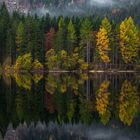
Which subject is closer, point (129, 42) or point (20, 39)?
point (20, 39)

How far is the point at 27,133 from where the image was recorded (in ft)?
119

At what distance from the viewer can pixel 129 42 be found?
431 feet

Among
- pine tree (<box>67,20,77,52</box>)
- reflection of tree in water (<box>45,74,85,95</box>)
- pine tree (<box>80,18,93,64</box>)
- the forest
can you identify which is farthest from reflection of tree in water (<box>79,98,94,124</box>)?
pine tree (<box>80,18,93,64</box>)

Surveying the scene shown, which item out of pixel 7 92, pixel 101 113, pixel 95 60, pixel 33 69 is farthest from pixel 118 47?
pixel 101 113

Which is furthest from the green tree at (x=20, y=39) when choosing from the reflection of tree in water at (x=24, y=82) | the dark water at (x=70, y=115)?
the dark water at (x=70, y=115)

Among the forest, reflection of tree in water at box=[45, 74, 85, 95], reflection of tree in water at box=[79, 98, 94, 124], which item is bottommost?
reflection of tree in water at box=[45, 74, 85, 95]

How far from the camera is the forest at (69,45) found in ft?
423

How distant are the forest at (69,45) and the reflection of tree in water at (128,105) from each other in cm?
6442

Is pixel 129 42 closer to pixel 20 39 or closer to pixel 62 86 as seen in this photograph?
pixel 20 39

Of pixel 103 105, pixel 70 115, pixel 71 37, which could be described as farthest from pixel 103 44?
pixel 70 115

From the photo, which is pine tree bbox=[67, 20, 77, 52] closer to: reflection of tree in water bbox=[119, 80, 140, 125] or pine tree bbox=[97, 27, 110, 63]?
pine tree bbox=[97, 27, 110, 63]

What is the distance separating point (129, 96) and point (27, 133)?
25315 mm

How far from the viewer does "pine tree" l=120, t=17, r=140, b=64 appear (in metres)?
130

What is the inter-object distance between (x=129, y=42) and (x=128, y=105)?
8094 centimetres
